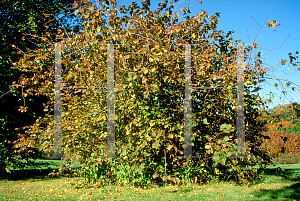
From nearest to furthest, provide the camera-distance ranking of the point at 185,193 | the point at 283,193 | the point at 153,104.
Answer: the point at 283,193, the point at 185,193, the point at 153,104

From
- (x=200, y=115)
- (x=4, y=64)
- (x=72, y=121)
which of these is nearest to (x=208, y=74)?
(x=200, y=115)

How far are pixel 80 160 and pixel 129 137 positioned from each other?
135cm

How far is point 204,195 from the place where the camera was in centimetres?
511

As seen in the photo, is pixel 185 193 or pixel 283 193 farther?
pixel 185 193

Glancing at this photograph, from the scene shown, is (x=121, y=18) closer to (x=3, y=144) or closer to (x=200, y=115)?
(x=200, y=115)

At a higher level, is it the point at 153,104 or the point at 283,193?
the point at 153,104

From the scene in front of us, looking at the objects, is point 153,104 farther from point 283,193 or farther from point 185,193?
point 283,193

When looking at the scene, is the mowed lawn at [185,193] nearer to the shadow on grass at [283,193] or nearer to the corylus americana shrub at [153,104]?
the shadow on grass at [283,193]

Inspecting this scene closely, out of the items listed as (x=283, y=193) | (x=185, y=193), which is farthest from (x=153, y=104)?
(x=283, y=193)

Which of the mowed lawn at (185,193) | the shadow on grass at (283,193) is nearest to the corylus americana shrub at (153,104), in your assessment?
the mowed lawn at (185,193)

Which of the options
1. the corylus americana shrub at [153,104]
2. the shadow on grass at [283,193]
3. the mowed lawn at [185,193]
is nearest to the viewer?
the shadow on grass at [283,193]

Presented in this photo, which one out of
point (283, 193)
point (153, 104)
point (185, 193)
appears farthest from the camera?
point (153, 104)

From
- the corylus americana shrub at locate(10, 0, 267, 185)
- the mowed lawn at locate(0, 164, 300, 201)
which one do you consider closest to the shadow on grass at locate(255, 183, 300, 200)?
the mowed lawn at locate(0, 164, 300, 201)

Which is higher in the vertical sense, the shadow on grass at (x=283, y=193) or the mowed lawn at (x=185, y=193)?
the shadow on grass at (x=283, y=193)
